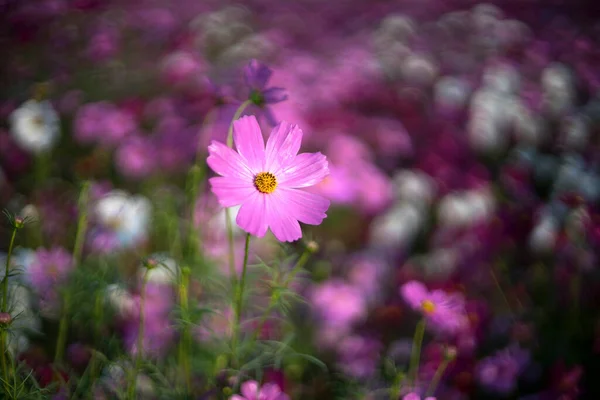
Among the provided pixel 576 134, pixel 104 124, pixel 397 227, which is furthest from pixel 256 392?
pixel 576 134

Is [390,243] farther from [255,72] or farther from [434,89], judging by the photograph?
[434,89]

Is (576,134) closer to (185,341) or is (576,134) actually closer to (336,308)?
(336,308)

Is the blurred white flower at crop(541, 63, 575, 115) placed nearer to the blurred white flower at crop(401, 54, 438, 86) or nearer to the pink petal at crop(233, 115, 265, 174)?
the blurred white flower at crop(401, 54, 438, 86)

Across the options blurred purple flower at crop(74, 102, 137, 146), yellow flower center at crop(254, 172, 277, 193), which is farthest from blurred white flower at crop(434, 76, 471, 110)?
yellow flower center at crop(254, 172, 277, 193)

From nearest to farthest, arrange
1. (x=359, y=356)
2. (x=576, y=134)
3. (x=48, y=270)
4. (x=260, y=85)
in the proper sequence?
(x=260, y=85) → (x=48, y=270) → (x=359, y=356) → (x=576, y=134)

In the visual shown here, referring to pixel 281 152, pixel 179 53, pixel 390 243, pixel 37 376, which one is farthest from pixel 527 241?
pixel 179 53

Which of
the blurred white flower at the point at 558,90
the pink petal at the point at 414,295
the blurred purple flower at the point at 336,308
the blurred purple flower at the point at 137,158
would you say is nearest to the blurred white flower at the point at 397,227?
the blurred purple flower at the point at 336,308

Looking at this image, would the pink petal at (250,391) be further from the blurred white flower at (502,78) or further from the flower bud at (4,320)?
the blurred white flower at (502,78)
